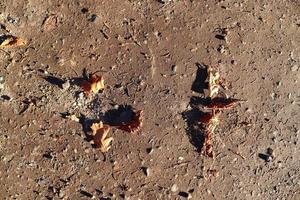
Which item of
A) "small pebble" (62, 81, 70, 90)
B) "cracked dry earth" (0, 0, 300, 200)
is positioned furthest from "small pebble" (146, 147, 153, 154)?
"small pebble" (62, 81, 70, 90)

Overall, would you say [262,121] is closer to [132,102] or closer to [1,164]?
[132,102]

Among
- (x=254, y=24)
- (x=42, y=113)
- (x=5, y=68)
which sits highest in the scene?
(x=254, y=24)

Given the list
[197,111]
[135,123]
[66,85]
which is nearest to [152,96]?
[135,123]

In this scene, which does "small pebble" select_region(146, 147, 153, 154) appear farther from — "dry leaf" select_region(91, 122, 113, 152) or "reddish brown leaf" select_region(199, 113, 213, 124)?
"reddish brown leaf" select_region(199, 113, 213, 124)

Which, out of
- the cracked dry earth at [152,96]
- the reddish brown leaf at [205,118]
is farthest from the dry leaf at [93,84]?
the reddish brown leaf at [205,118]

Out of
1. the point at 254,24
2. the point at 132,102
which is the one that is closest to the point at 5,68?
the point at 132,102

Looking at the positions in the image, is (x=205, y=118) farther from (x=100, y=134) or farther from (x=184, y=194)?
(x=100, y=134)

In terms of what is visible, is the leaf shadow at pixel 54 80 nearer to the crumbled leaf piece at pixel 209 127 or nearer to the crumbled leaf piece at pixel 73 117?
Result: the crumbled leaf piece at pixel 73 117
